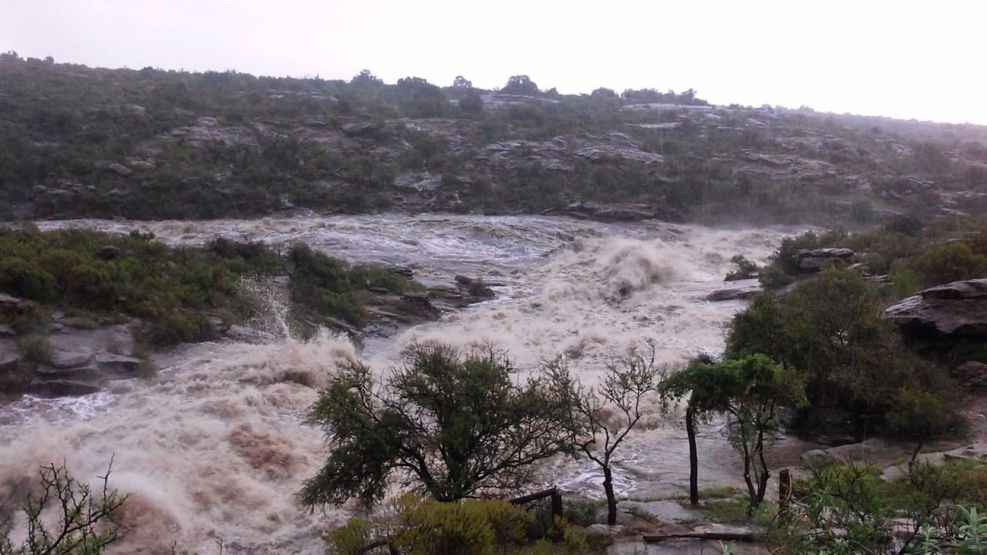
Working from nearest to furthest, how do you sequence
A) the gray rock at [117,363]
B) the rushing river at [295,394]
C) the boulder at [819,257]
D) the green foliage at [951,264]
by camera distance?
the rushing river at [295,394] < the gray rock at [117,363] < the green foliage at [951,264] < the boulder at [819,257]

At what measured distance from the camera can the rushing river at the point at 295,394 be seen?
10680mm

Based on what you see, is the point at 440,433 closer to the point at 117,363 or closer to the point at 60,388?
the point at 60,388

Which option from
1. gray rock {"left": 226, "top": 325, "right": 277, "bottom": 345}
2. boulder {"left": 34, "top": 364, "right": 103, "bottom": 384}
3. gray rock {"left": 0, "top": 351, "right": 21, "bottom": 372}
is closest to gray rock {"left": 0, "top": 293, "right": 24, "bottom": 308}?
gray rock {"left": 0, "top": 351, "right": 21, "bottom": 372}

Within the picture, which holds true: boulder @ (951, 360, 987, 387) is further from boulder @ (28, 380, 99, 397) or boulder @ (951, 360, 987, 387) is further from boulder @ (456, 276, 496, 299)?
boulder @ (28, 380, 99, 397)

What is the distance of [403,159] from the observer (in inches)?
1796

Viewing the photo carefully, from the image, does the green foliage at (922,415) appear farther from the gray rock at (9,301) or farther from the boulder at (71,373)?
the gray rock at (9,301)

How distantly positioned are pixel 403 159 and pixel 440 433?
3767cm

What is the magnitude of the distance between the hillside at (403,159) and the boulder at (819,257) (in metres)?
15.8

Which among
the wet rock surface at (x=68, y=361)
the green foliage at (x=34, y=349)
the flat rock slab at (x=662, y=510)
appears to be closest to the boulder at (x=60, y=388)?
the wet rock surface at (x=68, y=361)

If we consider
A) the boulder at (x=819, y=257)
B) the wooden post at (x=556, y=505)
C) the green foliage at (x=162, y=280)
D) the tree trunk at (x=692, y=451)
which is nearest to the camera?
the wooden post at (x=556, y=505)

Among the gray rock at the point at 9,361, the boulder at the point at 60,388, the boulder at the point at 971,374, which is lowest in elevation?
the boulder at the point at 60,388

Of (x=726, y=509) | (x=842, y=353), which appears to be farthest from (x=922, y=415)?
(x=726, y=509)

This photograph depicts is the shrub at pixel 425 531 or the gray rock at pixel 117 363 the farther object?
the gray rock at pixel 117 363

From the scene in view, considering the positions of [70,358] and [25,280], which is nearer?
[70,358]
